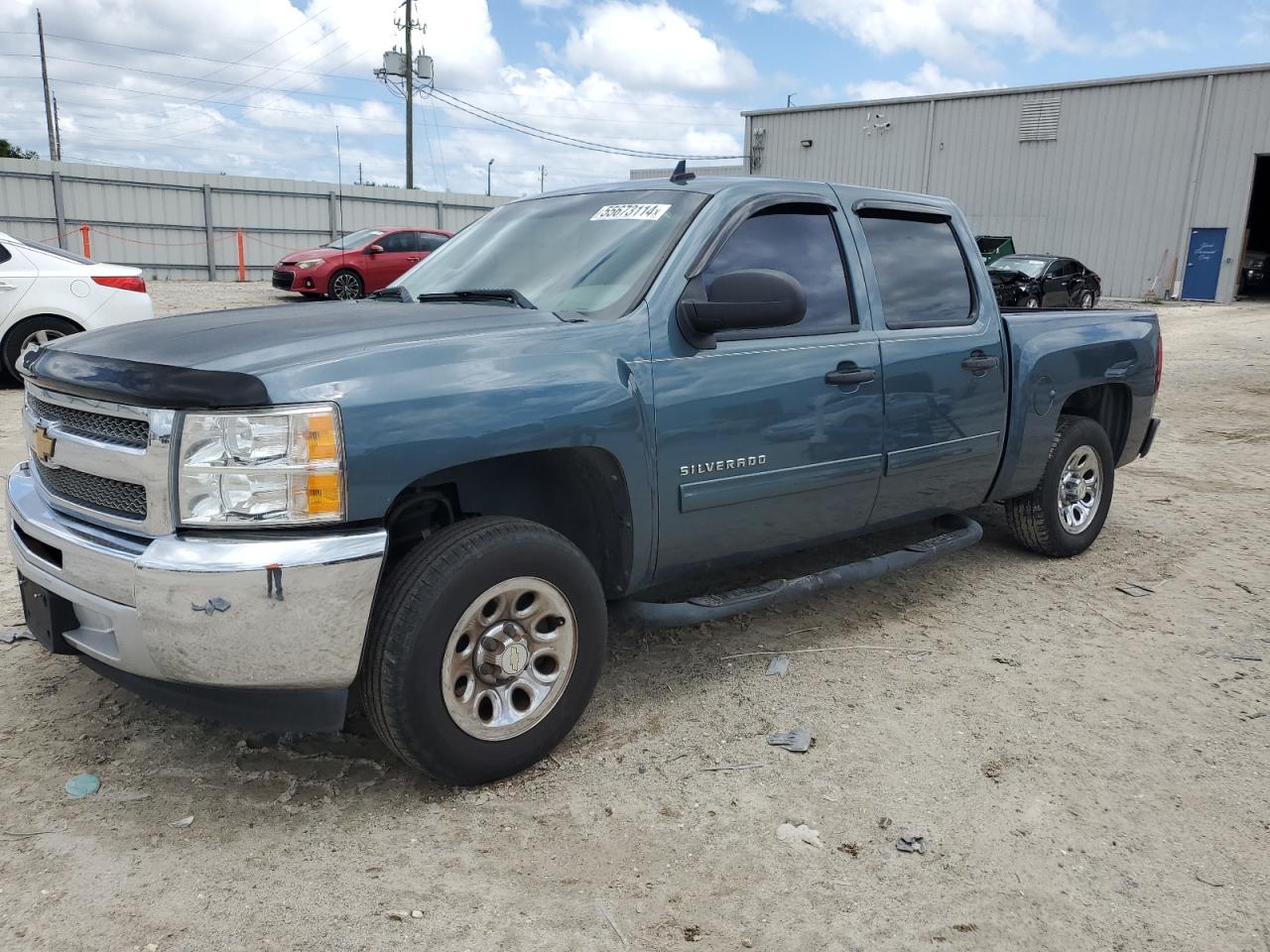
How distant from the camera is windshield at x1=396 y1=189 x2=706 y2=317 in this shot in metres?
3.37

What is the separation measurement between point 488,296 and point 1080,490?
3468mm

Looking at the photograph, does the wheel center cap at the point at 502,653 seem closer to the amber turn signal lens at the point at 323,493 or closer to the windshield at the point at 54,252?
the amber turn signal lens at the point at 323,493

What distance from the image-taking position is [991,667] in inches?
154

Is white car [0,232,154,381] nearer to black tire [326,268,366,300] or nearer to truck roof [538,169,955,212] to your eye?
truck roof [538,169,955,212]

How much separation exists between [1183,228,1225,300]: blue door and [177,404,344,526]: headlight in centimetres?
3036

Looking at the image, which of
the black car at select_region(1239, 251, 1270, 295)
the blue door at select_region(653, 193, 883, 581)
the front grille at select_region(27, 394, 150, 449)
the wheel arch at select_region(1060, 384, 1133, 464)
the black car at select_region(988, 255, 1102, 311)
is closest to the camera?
the front grille at select_region(27, 394, 150, 449)

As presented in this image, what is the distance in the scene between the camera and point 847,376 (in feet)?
12.2

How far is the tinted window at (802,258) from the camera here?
3609 mm

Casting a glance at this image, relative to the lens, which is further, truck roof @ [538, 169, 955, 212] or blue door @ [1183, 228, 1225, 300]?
blue door @ [1183, 228, 1225, 300]

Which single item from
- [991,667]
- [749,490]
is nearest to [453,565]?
[749,490]

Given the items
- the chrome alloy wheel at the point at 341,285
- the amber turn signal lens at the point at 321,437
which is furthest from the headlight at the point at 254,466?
the chrome alloy wheel at the point at 341,285

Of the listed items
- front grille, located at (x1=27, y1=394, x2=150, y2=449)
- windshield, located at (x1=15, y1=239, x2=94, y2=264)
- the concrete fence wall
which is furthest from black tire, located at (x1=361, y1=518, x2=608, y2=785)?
the concrete fence wall

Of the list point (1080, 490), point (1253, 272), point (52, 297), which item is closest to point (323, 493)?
point (1080, 490)

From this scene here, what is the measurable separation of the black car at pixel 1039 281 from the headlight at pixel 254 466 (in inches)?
771
